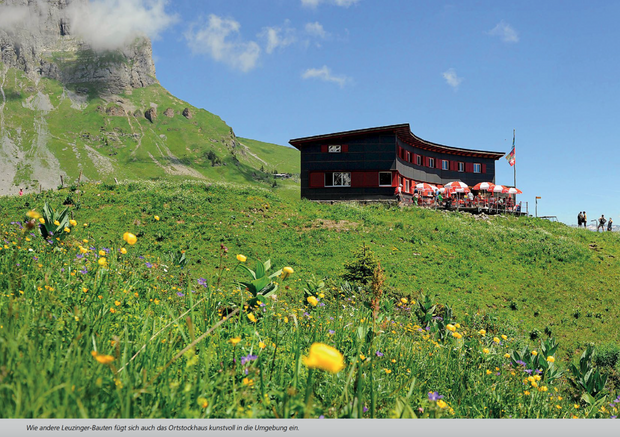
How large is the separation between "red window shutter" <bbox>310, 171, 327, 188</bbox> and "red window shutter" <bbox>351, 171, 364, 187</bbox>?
319cm

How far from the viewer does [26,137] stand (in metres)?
200

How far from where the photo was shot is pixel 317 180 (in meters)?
40.2

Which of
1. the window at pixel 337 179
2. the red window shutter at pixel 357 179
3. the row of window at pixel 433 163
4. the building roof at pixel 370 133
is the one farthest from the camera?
the row of window at pixel 433 163

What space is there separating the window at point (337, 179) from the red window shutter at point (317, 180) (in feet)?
1.41

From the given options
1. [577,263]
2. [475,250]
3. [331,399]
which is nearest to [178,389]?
[331,399]

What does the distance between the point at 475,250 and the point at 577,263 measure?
5.77m

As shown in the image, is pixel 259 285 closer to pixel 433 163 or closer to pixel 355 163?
pixel 355 163

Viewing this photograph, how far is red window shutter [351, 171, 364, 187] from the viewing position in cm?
3947

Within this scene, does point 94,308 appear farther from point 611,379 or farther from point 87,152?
point 87,152

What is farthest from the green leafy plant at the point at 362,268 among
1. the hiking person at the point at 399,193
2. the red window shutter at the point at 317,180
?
the red window shutter at the point at 317,180

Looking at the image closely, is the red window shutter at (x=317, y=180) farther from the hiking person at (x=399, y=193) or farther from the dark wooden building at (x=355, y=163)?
the hiking person at (x=399, y=193)

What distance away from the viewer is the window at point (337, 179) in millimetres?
39834

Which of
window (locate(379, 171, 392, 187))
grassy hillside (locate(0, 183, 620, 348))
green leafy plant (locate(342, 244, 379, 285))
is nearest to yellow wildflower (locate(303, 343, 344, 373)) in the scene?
green leafy plant (locate(342, 244, 379, 285))

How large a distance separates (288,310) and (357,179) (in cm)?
3432
